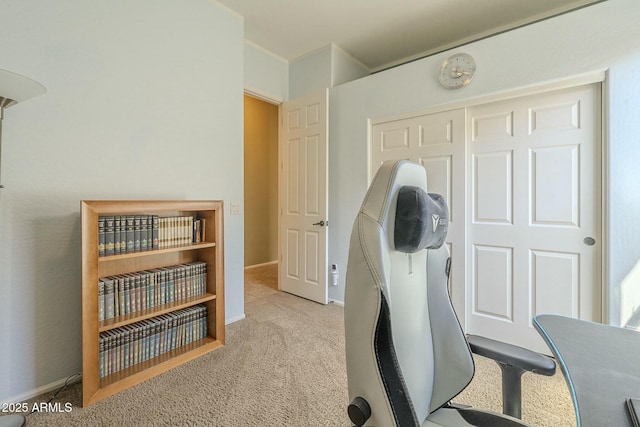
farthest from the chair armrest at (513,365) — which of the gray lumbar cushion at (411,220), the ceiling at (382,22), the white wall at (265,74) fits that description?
the white wall at (265,74)

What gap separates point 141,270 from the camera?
6.55 feet

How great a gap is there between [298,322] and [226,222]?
1168 mm

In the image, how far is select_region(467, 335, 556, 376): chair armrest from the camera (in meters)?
0.80

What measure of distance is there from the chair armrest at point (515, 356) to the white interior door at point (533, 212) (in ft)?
5.23

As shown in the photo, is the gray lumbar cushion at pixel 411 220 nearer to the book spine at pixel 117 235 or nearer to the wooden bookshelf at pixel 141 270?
the wooden bookshelf at pixel 141 270

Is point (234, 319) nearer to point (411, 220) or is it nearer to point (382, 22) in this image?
point (411, 220)

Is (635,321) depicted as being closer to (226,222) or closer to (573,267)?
(573,267)

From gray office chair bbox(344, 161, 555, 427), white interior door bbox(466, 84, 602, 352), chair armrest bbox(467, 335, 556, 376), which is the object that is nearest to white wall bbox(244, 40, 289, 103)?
white interior door bbox(466, 84, 602, 352)

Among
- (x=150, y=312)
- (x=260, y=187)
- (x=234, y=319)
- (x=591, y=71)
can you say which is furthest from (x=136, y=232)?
(x=260, y=187)

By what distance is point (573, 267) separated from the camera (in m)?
1.98

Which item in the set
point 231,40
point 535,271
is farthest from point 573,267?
point 231,40

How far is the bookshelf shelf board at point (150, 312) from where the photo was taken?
164 centimetres

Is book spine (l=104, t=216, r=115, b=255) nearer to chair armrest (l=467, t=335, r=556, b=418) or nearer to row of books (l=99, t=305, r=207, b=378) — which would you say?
row of books (l=99, t=305, r=207, b=378)

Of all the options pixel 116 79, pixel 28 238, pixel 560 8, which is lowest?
pixel 28 238
